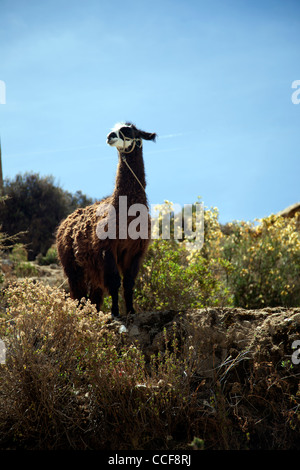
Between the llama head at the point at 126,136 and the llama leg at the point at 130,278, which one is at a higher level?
the llama head at the point at 126,136

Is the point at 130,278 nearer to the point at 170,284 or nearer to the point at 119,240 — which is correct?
the point at 119,240

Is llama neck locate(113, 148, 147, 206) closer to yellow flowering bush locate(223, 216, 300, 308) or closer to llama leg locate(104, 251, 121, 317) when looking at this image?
llama leg locate(104, 251, 121, 317)

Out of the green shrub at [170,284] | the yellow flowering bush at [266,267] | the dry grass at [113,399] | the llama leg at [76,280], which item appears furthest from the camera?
the yellow flowering bush at [266,267]

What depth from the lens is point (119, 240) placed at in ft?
20.0

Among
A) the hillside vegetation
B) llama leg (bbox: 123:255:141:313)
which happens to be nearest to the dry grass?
the hillside vegetation

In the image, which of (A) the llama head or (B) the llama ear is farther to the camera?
(B) the llama ear

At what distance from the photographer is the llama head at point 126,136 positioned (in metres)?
6.20

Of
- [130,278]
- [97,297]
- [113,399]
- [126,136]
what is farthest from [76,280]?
[113,399]

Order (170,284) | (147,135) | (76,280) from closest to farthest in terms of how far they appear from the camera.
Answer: (147,135) < (76,280) < (170,284)

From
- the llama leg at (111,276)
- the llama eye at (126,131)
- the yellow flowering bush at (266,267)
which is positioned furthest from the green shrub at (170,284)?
the yellow flowering bush at (266,267)

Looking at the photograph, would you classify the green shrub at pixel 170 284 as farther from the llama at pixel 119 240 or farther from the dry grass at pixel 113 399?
the dry grass at pixel 113 399

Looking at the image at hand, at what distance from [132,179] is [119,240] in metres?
0.91

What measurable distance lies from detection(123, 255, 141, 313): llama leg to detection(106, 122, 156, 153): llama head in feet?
5.21

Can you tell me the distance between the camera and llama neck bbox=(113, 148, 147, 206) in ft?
20.5
